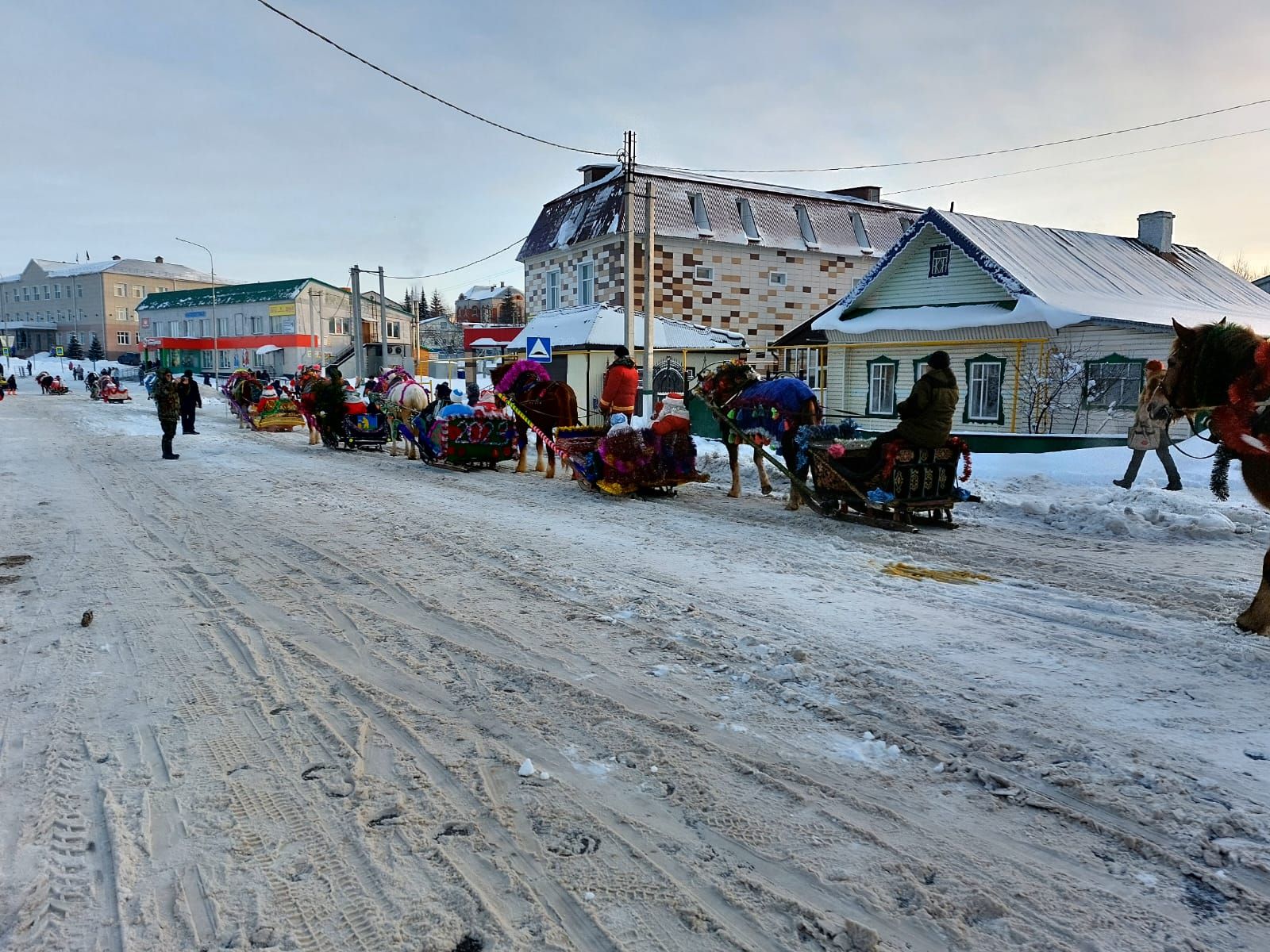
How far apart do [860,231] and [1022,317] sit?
15538 millimetres

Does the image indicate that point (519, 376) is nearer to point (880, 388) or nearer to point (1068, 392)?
point (880, 388)

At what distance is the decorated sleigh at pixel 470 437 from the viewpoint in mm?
14281

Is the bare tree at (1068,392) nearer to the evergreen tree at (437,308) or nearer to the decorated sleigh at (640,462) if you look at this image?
the decorated sleigh at (640,462)

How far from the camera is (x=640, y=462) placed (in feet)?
36.1

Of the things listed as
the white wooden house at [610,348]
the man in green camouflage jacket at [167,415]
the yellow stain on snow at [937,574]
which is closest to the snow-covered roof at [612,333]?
the white wooden house at [610,348]

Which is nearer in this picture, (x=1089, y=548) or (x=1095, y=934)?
(x=1095, y=934)

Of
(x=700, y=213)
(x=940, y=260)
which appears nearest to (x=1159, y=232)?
(x=940, y=260)

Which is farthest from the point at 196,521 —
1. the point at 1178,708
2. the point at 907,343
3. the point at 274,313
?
the point at 274,313

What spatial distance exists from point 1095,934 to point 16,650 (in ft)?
18.3

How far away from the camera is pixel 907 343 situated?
69.7 ft

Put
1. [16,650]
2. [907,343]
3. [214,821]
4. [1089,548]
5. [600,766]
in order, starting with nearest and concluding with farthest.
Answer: [214,821] < [600,766] < [16,650] < [1089,548] < [907,343]

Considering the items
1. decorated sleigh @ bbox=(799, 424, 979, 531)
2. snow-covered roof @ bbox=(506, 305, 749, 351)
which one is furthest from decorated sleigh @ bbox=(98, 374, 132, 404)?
decorated sleigh @ bbox=(799, 424, 979, 531)

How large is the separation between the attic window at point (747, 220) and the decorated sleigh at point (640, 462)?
20233 mm

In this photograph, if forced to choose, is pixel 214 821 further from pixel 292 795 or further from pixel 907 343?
pixel 907 343
